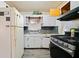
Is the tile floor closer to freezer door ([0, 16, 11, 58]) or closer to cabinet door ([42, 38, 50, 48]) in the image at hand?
cabinet door ([42, 38, 50, 48])

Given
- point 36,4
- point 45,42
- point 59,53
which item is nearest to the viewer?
point 59,53

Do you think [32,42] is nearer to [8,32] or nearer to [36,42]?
[36,42]

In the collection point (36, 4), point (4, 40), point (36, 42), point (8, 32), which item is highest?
point (36, 4)

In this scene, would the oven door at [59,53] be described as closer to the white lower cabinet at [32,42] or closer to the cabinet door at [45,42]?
the cabinet door at [45,42]

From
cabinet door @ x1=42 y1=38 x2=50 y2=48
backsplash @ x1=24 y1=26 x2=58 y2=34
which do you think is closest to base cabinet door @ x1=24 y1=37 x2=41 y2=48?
cabinet door @ x1=42 y1=38 x2=50 y2=48

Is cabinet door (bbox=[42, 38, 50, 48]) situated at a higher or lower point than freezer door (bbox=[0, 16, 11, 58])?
lower

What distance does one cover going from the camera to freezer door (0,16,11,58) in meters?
3.63

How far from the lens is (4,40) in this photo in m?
3.68

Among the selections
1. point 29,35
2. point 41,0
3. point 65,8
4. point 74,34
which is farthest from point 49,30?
point 74,34

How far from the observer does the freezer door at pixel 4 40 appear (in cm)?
363

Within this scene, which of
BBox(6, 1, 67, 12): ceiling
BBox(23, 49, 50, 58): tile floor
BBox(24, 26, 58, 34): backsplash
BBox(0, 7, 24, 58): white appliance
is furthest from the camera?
BBox(24, 26, 58, 34): backsplash

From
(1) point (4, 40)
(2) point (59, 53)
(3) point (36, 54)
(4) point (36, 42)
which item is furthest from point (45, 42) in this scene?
(1) point (4, 40)

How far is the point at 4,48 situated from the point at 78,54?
201 cm

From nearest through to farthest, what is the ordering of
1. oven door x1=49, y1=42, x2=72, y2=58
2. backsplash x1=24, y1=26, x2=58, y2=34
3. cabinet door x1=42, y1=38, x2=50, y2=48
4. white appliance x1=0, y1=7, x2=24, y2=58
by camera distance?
oven door x1=49, y1=42, x2=72, y2=58 → white appliance x1=0, y1=7, x2=24, y2=58 → cabinet door x1=42, y1=38, x2=50, y2=48 → backsplash x1=24, y1=26, x2=58, y2=34
